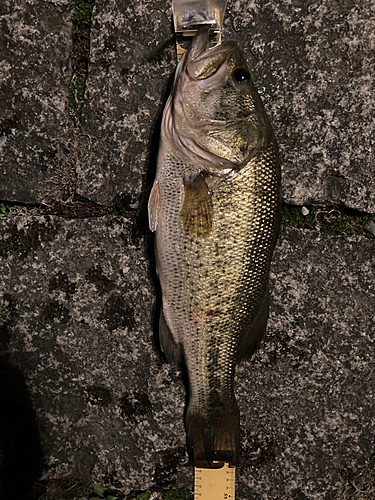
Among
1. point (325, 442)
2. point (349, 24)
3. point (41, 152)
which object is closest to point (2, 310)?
point (41, 152)

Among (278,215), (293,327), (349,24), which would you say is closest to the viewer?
(278,215)

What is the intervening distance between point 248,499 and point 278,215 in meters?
1.55

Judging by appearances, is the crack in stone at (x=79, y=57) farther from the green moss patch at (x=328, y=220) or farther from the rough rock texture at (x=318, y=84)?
the green moss patch at (x=328, y=220)

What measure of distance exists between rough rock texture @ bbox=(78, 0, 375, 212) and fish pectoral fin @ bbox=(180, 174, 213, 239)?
1.36 feet

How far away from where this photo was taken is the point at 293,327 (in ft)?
6.53

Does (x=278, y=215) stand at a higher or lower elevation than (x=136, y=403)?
higher

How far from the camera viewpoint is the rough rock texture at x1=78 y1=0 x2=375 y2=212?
1873 millimetres

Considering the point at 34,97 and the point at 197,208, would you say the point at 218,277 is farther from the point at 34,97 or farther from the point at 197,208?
the point at 34,97

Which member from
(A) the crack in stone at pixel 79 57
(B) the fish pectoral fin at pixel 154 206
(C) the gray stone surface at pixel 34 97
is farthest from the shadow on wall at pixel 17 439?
(A) the crack in stone at pixel 79 57

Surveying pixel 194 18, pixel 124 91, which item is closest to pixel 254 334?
pixel 124 91

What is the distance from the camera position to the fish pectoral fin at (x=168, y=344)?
6.03 feet

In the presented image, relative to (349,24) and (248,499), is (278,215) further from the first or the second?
(248,499)

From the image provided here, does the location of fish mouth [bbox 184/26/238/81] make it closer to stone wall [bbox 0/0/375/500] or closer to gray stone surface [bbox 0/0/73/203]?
stone wall [bbox 0/0/375/500]

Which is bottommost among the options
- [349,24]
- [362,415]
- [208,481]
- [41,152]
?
[208,481]
